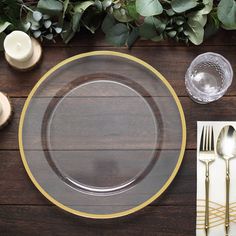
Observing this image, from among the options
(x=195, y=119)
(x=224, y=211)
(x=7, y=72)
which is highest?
(x=7, y=72)

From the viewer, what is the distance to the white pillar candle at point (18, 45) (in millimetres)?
872

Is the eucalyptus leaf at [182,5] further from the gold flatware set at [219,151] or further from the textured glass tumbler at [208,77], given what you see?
the gold flatware set at [219,151]

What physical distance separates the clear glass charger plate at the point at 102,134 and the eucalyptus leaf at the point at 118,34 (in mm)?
23

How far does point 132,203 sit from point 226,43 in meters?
0.32

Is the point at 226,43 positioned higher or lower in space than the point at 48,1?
lower

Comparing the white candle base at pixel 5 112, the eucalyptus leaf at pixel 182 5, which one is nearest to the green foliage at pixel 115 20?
the eucalyptus leaf at pixel 182 5

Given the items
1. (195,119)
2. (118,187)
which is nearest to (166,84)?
(195,119)

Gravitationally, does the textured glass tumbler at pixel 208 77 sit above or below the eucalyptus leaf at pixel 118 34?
below

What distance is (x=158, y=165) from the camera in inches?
34.3

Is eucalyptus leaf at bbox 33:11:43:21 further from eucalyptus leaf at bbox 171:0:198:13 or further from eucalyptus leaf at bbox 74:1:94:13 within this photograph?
eucalyptus leaf at bbox 171:0:198:13

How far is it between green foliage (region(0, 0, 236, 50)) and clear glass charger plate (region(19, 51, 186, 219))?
0.16 feet

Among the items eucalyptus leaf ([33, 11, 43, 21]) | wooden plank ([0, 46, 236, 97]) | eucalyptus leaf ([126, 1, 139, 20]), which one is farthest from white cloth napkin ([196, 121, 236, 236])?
eucalyptus leaf ([33, 11, 43, 21])

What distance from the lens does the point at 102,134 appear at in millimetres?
890

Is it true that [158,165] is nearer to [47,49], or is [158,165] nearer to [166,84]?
[166,84]
